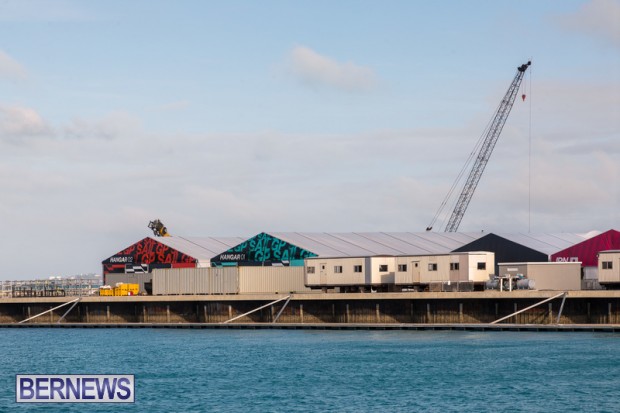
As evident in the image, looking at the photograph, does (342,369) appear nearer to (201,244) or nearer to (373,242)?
(373,242)

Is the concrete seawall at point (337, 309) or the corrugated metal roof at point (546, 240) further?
the corrugated metal roof at point (546, 240)

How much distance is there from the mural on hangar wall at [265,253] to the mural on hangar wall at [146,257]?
7.58 meters

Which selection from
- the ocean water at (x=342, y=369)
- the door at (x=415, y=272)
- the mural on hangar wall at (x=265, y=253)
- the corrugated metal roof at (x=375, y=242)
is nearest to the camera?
the ocean water at (x=342, y=369)

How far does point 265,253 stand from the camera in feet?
457

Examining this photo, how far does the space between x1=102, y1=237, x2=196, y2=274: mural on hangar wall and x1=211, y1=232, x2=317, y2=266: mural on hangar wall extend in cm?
758

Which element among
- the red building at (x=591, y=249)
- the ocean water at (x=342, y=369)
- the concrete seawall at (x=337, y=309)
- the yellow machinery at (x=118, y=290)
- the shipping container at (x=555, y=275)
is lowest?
the ocean water at (x=342, y=369)

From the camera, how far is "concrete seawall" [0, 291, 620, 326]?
9931 centimetres

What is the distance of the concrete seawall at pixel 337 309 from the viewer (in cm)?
9931

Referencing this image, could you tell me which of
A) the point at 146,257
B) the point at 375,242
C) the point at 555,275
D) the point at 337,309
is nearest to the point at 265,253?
the point at 375,242

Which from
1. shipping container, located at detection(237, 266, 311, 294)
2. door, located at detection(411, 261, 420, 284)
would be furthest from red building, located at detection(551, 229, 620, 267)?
shipping container, located at detection(237, 266, 311, 294)

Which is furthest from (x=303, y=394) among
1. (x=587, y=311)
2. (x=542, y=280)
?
(x=542, y=280)

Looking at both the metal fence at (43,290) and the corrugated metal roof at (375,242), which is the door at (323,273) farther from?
the metal fence at (43,290)

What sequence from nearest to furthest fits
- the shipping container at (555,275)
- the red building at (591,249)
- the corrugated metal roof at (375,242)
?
the shipping container at (555,275) → the red building at (591,249) → the corrugated metal roof at (375,242)

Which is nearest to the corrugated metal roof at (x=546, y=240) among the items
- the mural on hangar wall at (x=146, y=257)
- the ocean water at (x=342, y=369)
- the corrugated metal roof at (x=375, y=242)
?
the corrugated metal roof at (x=375, y=242)
